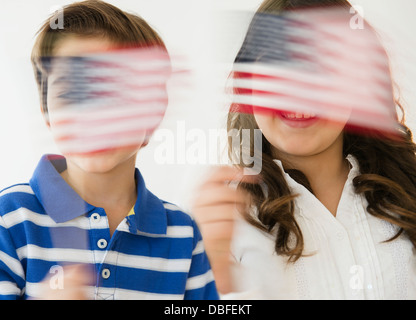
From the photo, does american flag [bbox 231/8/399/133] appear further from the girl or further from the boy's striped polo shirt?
the boy's striped polo shirt

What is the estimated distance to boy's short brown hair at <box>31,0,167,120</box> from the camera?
21.3 inches

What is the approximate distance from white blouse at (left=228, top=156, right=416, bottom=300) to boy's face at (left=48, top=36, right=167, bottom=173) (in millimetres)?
161

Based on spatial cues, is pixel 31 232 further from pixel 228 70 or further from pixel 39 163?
pixel 228 70

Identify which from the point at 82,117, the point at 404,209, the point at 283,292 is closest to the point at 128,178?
the point at 82,117

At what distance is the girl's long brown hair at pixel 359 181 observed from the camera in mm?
606

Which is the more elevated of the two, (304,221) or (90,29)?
(90,29)

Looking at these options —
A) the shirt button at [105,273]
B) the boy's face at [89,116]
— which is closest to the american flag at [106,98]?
the boy's face at [89,116]

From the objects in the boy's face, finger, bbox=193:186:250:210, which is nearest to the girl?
finger, bbox=193:186:250:210

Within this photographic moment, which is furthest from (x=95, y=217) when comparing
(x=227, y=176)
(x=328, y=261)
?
(x=328, y=261)

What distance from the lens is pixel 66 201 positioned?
1.81 feet

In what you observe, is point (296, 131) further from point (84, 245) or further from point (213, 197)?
point (84, 245)

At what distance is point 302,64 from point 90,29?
236 millimetres

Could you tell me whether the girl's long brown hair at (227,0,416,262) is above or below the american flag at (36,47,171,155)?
below

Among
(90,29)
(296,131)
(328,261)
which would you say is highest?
(90,29)
